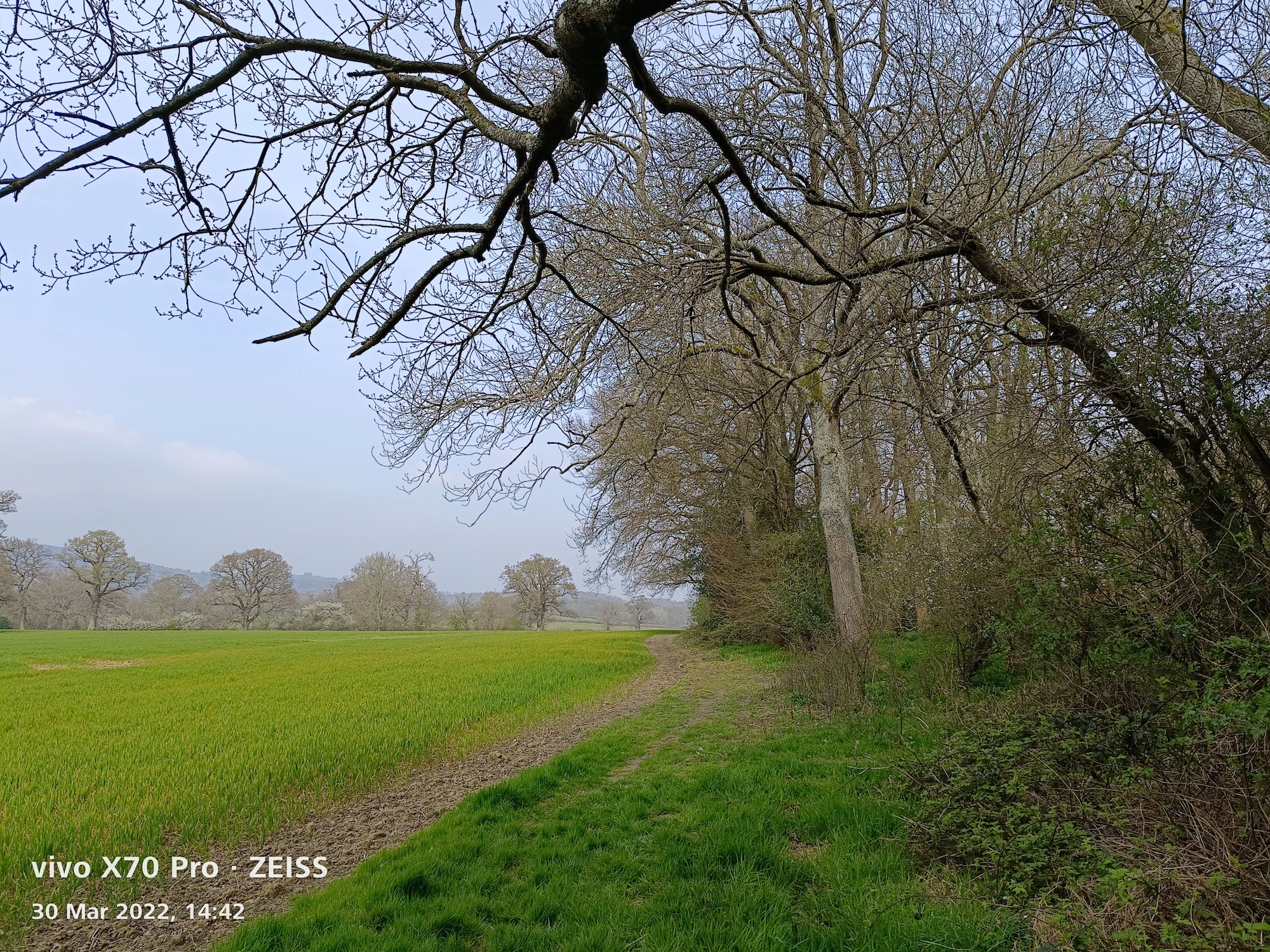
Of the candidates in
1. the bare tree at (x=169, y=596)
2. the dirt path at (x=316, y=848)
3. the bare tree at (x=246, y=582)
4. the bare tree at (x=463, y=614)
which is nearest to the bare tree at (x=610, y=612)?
the bare tree at (x=463, y=614)

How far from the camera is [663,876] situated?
A: 3.63 metres

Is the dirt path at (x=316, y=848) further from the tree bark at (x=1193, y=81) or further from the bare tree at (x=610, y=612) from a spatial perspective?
the bare tree at (x=610, y=612)

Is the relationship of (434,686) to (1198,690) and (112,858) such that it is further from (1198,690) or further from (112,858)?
(1198,690)

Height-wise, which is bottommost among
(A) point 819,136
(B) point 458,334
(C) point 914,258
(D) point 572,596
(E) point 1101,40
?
(D) point 572,596

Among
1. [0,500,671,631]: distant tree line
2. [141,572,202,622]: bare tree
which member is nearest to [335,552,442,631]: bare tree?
[0,500,671,631]: distant tree line

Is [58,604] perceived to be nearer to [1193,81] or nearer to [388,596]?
[388,596]

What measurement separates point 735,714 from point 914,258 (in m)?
6.51

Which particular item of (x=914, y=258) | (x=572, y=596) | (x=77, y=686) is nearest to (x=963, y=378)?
(x=914, y=258)

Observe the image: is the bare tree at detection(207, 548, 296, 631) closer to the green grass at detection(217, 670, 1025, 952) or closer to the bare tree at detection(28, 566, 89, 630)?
the bare tree at detection(28, 566, 89, 630)

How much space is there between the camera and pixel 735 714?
848 centimetres

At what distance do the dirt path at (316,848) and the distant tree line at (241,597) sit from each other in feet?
139

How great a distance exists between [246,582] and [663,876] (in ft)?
220

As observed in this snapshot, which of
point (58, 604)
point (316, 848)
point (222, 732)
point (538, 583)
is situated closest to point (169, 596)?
point (58, 604)

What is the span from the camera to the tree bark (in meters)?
3.86
